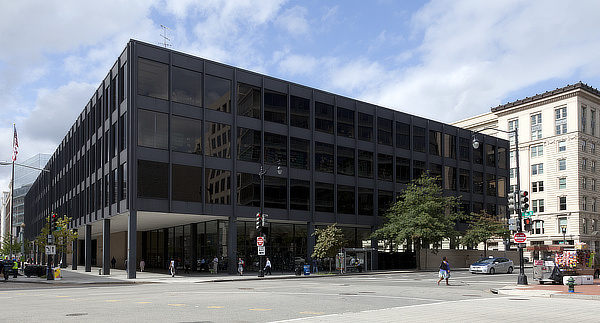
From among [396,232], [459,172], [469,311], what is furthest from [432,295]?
[459,172]

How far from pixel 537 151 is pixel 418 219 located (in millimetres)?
57377

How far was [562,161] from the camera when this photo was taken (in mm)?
95125

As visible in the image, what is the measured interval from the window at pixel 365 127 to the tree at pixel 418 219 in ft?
23.0

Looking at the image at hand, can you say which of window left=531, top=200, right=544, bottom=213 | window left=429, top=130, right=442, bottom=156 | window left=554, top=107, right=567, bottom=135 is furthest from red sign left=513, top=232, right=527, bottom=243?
window left=531, top=200, right=544, bottom=213

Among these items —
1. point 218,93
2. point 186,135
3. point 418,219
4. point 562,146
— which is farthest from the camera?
point 562,146

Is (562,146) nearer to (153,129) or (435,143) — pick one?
(435,143)

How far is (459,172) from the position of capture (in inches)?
2640

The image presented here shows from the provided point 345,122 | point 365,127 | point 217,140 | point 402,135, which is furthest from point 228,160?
point 402,135

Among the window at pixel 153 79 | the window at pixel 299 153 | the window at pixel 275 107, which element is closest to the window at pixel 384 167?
the window at pixel 299 153

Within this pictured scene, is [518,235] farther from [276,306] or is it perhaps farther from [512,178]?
[512,178]

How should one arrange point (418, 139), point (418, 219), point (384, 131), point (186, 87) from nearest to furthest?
1. point (186, 87)
2. point (418, 219)
3. point (384, 131)
4. point (418, 139)

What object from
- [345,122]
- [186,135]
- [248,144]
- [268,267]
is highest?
[345,122]

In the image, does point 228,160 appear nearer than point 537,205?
Yes

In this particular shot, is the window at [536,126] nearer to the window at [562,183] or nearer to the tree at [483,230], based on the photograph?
the window at [562,183]
